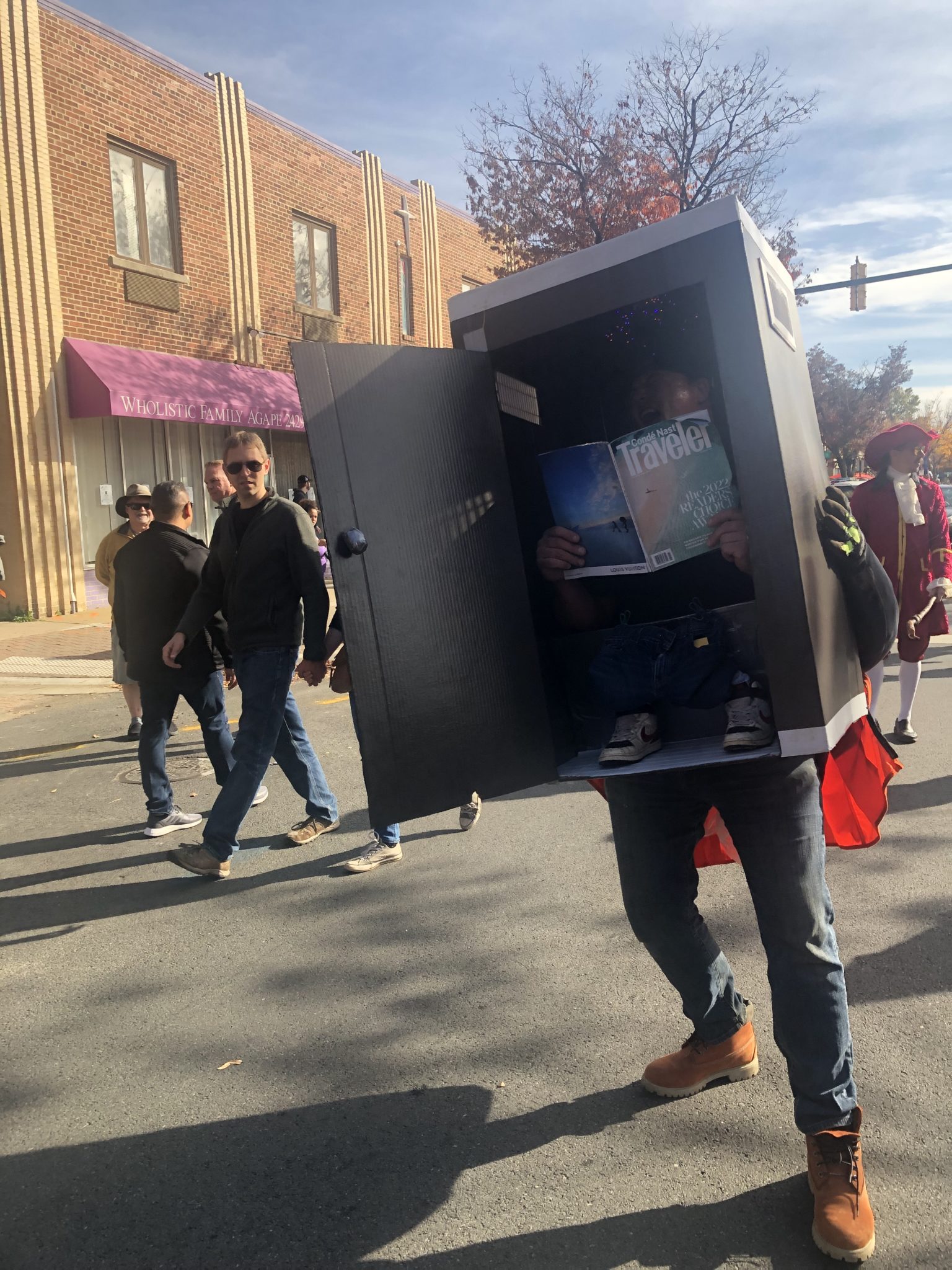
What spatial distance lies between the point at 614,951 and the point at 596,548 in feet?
5.93

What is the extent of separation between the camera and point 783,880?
7.80 ft

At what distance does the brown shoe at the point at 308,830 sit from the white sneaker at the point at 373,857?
0.40 m

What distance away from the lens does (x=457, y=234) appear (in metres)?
25.2

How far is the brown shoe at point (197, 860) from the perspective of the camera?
4.70m

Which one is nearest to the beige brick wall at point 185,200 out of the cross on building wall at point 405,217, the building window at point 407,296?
the cross on building wall at point 405,217

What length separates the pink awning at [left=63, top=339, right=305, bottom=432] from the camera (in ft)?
48.5

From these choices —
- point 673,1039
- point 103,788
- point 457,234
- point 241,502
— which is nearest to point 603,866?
point 673,1039

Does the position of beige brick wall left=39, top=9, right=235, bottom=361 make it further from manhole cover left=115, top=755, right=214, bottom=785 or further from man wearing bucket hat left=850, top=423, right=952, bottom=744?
man wearing bucket hat left=850, top=423, right=952, bottom=744

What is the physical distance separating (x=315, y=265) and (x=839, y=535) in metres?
19.9

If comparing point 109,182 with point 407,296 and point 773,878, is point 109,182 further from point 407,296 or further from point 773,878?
point 773,878

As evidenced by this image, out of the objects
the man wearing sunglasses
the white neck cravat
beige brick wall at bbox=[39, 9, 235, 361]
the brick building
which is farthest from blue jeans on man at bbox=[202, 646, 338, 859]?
beige brick wall at bbox=[39, 9, 235, 361]

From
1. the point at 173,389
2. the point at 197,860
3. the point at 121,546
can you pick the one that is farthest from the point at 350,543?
the point at 173,389

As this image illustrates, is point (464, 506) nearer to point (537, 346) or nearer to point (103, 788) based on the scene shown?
point (537, 346)

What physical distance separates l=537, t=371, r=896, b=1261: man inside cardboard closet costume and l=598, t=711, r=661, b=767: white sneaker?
95mm
